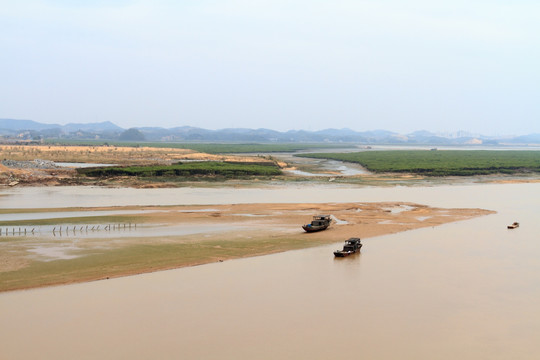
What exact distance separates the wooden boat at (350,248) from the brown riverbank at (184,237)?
252 cm

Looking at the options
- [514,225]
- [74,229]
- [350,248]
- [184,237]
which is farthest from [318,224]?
[74,229]

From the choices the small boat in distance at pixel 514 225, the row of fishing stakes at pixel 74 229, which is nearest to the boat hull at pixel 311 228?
the row of fishing stakes at pixel 74 229

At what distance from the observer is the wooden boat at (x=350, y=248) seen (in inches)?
1041

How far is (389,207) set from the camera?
1641 inches

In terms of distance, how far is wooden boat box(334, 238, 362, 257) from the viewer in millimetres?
26450

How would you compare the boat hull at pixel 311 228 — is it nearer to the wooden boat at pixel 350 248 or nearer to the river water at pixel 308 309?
the river water at pixel 308 309

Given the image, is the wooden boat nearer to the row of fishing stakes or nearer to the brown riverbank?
the brown riverbank

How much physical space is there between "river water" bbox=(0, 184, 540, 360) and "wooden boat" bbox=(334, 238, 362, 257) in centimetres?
37

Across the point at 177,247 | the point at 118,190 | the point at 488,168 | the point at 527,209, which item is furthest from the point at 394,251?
the point at 488,168

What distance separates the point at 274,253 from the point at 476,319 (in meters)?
10.5

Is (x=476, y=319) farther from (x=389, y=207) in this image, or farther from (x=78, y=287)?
(x=389, y=207)

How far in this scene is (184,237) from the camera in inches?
1190

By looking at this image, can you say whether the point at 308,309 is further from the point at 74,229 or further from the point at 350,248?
the point at 74,229

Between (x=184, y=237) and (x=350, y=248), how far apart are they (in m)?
8.49
